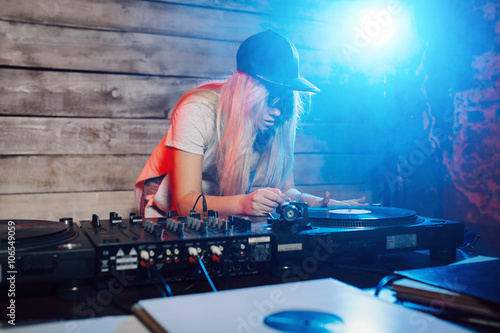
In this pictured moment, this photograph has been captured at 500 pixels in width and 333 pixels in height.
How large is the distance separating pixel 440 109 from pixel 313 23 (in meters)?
0.91

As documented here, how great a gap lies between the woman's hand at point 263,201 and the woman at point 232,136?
81mm

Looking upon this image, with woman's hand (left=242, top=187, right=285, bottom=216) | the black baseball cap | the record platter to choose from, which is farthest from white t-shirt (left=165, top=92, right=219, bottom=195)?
the record platter

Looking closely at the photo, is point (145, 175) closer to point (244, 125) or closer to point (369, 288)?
point (244, 125)

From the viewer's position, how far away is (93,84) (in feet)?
6.88

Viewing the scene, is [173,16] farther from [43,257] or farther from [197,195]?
[43,257]

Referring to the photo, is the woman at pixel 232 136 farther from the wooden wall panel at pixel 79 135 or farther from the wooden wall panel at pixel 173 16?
the wooden wall panel at pixel 173 16

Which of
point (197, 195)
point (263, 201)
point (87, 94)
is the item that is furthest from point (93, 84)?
point (263, 201)

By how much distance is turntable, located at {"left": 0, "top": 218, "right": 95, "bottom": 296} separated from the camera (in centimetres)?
72

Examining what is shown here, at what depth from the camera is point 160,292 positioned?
0.82 m

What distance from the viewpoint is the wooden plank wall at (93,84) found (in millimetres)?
1980

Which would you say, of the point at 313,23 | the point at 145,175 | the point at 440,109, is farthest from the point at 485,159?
the point at 145,175

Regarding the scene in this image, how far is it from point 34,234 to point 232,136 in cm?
96

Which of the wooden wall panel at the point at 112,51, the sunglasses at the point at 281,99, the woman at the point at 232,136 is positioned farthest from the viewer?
the wooden wall panel at the point at 112,51

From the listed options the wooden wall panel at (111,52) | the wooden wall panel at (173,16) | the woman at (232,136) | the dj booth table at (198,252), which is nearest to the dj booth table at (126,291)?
the dj booth table at (198,252)
